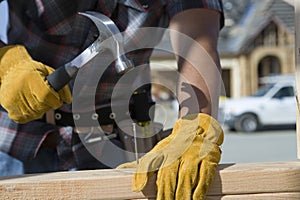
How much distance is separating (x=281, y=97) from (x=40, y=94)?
14311 millimetres

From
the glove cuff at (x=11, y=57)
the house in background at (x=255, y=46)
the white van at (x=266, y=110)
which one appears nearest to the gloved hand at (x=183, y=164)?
the glove cuff at (x=11, y=57)

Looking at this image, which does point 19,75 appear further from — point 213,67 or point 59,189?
point 213,67

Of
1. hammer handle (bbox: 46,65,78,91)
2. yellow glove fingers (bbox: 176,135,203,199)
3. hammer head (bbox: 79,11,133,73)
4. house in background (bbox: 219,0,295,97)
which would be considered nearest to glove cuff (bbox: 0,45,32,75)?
hammer handle (bbox: 46,65,78,91)

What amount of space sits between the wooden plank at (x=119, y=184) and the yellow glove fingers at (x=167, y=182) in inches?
1.0

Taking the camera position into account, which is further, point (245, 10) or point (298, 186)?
point (245, 10)

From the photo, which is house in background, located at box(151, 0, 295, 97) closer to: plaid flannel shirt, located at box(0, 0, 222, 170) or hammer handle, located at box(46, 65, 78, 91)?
plaid flannel shirt, located at box(0, 0, 222, 170)

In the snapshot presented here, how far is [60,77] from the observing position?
57.3 inches

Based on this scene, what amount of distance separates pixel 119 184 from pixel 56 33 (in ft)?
2.36

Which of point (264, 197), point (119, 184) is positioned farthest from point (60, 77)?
point (264, 197)

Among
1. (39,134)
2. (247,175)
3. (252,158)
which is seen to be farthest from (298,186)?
(252,158)

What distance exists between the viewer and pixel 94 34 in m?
1.77

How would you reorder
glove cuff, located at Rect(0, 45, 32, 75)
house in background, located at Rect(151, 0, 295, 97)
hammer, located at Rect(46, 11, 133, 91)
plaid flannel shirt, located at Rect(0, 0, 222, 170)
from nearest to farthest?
1. hammer, located at Rect(46, 11, 133, 91)
2. glove cuff, located at Rect(0, 45, 32, 75)
3. plaid flannel shirt, located at Rect(0, 0, 222, 170)
4. house in background, located at Rect(151, 0, 295, 97)

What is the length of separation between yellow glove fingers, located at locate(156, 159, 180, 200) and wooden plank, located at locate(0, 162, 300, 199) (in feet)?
0.09

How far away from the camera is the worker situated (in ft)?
4.58
